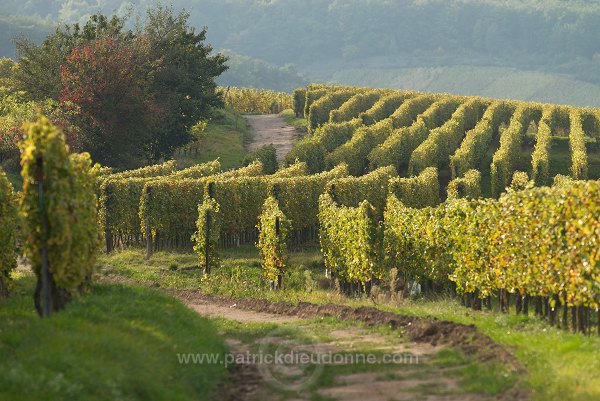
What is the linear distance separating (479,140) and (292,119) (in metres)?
41.9

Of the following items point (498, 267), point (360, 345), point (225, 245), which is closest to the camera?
point (360, 345)

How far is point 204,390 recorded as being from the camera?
19.0m

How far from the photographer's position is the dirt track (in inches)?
3637

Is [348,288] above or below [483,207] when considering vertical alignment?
below

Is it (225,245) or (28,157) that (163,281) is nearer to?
(225,245)

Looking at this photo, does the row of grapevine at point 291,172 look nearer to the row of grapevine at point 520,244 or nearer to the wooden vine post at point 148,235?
the wooden vine post at point 148,235

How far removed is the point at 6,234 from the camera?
27.7m

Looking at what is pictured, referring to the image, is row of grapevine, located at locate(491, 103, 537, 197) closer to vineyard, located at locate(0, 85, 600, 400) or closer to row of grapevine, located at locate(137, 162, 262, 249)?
vineyard, located at locate(0, 85, 600, 400)

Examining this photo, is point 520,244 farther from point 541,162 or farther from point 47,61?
point 47,61

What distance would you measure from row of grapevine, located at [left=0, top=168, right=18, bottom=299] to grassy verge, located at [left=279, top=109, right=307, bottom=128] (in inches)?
3238

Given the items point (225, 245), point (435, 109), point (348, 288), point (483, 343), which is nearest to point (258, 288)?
point (348, 288)

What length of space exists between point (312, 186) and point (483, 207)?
22.4 metres

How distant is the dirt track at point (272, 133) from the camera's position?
92375mm

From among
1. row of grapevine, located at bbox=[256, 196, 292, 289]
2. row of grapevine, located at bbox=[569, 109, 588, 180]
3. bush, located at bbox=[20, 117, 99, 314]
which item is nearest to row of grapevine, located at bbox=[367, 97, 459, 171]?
row of grapevine, located at bbox=[569, 109, 588, 180]
